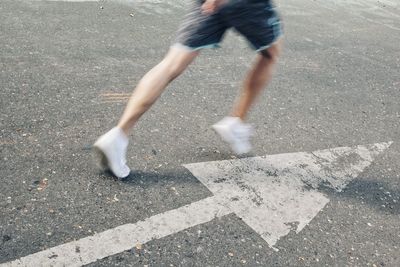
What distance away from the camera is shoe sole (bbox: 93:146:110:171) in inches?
101

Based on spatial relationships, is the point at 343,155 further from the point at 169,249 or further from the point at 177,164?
the point at 169,249

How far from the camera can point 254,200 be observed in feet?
8.89

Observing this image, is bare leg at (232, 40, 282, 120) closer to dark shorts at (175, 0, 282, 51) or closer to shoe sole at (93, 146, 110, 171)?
dark shorts at (175, 0, 282, 51)

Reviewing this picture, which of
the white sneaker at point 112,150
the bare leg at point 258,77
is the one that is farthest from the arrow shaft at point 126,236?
the bare leg at point 258,77

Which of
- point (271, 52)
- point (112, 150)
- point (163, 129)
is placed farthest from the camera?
point (163, 129)

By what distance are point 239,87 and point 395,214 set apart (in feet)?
6.38

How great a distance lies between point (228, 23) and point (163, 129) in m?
1.03

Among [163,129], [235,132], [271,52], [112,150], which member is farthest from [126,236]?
[271,52]

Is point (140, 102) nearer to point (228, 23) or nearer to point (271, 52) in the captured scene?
point (228, 23)

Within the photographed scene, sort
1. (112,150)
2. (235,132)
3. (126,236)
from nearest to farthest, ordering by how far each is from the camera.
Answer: (126,236) < (112,150) < (235,132)

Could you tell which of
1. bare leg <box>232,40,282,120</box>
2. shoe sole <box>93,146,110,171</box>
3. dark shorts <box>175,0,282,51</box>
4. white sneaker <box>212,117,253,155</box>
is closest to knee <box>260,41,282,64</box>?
bare leg <box>232,40,282,120</box>

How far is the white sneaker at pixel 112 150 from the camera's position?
8.32ft

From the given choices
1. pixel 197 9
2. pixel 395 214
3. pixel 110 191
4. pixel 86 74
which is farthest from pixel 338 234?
pixel 86 74

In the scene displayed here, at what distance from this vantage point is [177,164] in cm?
293
